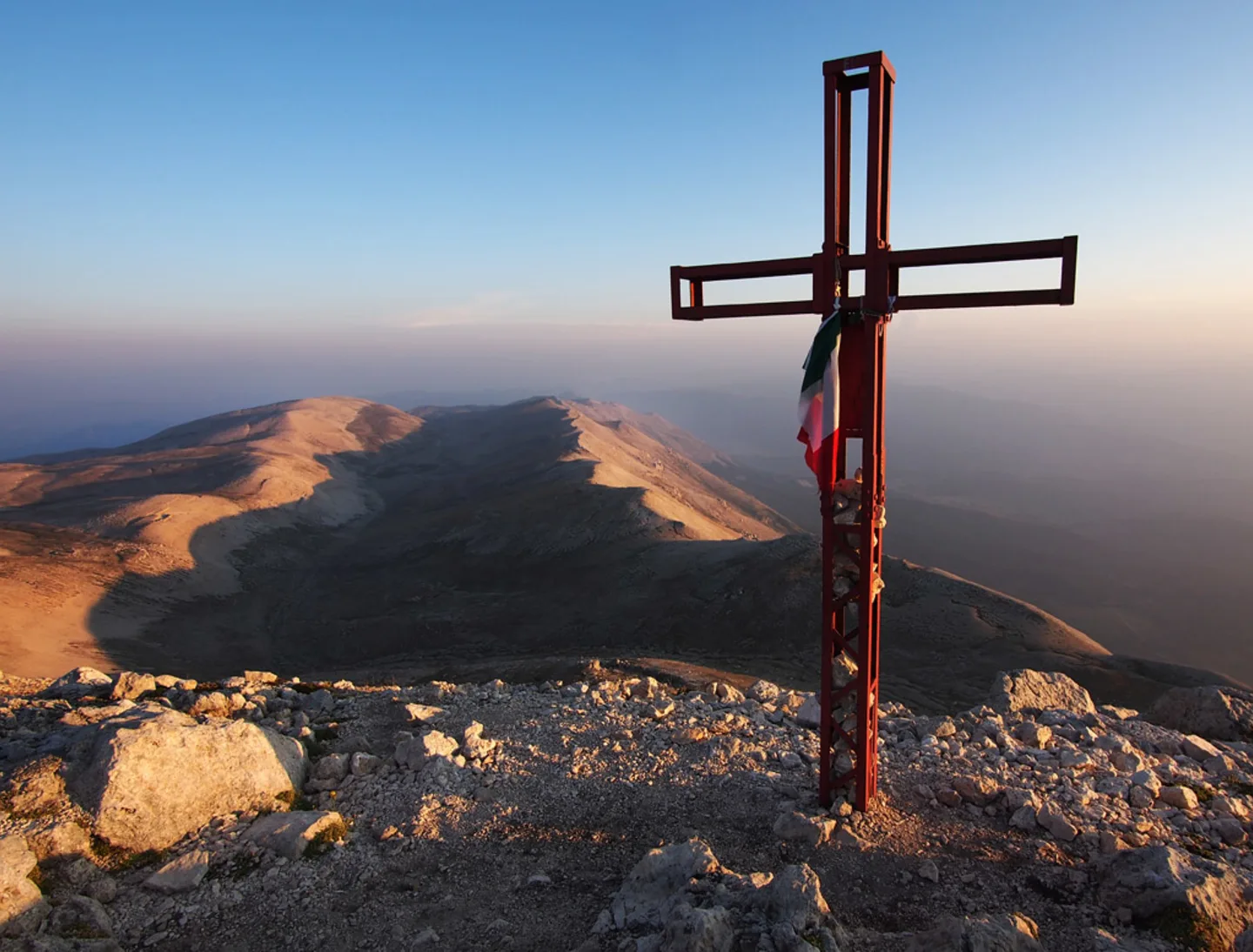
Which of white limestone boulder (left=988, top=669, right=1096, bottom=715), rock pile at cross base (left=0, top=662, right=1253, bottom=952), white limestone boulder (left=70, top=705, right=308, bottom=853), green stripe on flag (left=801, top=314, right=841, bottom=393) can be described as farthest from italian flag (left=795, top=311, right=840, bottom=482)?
white limestone boulder (left=988, top=669, right=1096, bottom=715)

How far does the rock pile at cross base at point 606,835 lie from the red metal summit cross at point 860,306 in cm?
139

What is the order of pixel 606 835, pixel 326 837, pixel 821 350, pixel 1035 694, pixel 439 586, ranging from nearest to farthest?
1. pixel 821 350
2. pixel 326 837
3. pixel 606 835
4. pixel 1035 694
5. pixel 439 586

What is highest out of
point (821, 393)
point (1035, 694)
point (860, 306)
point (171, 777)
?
point (860, 306)

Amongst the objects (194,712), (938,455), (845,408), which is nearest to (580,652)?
(194,712)

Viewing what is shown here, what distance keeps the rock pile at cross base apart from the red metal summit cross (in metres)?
1.39

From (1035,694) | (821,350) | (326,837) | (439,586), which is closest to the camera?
(821,350)

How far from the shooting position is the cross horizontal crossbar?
20.0 feet

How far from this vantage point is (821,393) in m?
6.98

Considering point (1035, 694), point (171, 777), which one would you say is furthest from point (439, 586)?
point (171, 777)

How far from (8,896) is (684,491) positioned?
70.9 m

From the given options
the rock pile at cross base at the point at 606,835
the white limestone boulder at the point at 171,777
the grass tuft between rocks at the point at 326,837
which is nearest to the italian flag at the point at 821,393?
the rock pile at cross base at the point at 606,835

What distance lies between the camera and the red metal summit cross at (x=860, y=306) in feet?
21.7

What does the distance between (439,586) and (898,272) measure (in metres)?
39.9

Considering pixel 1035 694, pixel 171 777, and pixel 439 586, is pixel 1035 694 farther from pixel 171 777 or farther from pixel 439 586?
pixel 439 586
